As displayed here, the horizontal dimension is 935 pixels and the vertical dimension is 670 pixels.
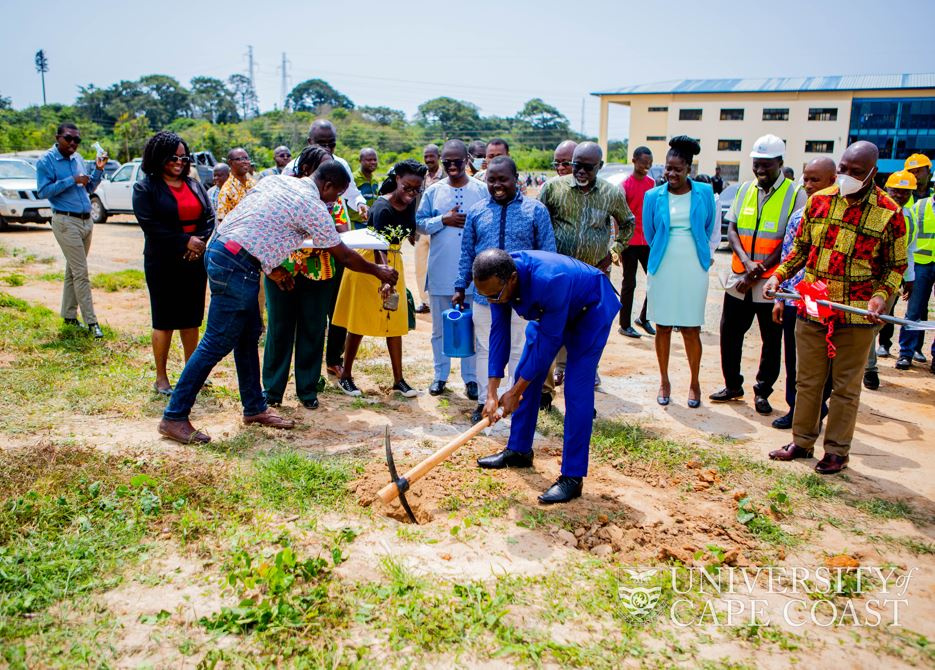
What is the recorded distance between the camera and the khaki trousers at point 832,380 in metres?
4.35

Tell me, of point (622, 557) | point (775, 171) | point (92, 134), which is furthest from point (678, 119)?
point (622, 557)

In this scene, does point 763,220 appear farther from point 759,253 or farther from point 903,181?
point 903,181

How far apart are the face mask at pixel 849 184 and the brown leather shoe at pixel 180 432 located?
421cm

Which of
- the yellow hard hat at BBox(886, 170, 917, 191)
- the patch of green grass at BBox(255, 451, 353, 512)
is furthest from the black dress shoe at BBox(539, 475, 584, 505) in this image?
the yellow hard hat at BBox(886, 170, 917, 191)

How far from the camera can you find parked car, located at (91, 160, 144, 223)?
59.7ft

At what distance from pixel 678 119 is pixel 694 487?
1829 inches

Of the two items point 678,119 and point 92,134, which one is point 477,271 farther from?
point 92,134

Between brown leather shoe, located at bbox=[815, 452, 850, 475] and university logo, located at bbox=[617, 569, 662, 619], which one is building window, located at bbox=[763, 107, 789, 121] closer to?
brown leather shoe, located at bbox=[815, 452, 850, 475]

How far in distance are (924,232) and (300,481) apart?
6.41 meters

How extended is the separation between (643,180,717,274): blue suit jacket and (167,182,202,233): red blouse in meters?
3.55

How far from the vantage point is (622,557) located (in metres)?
3.46

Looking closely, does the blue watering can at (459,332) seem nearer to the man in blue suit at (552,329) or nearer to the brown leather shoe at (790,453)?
the man in blue suit at (552,329)

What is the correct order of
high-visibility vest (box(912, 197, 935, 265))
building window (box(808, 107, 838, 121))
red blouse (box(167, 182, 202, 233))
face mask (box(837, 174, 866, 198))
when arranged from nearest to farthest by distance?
face mask (box(837, 174, 866, 198)) → red blouse (box(167, 182, 202, 233)) → high-visibility vest (box(912, 197, 935, 265)) → building window (box(808, 107, 838, 121))

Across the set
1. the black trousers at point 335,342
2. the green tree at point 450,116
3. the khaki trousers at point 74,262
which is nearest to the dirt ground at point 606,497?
the black trousers at point 335,342
